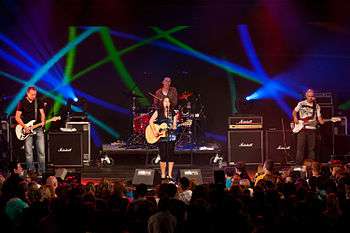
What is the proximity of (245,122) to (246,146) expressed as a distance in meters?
0.59

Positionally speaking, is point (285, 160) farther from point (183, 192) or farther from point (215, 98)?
point (183, 192)

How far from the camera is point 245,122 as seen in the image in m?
16.8

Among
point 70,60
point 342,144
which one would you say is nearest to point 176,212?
point 342,144

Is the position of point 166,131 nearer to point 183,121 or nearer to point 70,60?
point 183,121

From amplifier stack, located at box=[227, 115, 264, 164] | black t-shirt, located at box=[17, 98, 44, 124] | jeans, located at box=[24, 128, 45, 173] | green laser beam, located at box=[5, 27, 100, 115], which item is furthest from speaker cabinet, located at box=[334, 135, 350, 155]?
black t-shirt, located at box=[17, 98, 44, 124]

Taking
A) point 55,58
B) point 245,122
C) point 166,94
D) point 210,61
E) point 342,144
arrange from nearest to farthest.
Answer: point 166,94 < point 245,122 < point 342,144 < point 55,58 < point 210,61

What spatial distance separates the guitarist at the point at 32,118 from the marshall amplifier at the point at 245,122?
4596 millimetres

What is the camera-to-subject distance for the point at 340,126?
17484 millimetres

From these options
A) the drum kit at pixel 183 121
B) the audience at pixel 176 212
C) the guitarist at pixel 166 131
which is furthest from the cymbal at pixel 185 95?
the audience at pixel 176 212

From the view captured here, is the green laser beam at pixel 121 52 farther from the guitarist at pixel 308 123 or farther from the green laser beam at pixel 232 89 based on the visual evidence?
the guitarist at pixel 308 123

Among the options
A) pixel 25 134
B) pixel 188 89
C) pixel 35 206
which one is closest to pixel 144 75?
pixel 188 89

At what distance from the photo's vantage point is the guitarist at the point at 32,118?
1466 centimetres

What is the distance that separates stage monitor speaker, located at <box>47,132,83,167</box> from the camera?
16.3 metres

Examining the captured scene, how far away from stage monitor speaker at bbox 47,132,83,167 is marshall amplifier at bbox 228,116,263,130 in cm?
361
